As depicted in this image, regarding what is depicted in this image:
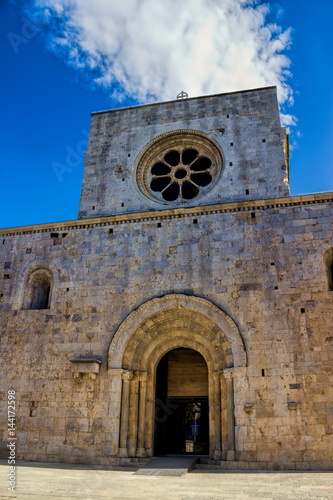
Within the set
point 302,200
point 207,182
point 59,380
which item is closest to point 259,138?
point 207,182

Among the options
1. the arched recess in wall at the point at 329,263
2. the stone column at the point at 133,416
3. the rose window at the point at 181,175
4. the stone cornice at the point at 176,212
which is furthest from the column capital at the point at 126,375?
the rose window at the point at 181,175

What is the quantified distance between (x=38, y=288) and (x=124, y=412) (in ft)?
14.1

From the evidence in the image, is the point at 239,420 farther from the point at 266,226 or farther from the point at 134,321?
the point at 266,226

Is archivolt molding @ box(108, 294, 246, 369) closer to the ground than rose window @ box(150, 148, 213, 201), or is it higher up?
closer to the ground

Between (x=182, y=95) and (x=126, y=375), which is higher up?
(x=182, y=95)

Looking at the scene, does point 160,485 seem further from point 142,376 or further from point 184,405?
point 184,405

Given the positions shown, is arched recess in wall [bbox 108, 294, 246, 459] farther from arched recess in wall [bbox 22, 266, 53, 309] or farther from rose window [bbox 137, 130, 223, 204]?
rose window [bbox 137, 130, 223, 204]

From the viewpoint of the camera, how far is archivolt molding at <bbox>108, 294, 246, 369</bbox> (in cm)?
1016

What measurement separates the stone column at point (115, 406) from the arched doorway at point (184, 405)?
5.69 feet

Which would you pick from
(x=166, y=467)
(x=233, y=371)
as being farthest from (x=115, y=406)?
(x=233, y=371)

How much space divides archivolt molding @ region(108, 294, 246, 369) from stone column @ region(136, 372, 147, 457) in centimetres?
65

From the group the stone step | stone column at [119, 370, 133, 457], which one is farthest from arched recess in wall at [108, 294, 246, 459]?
the stone step

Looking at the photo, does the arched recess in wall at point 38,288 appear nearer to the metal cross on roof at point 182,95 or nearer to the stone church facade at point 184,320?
the stone church facade at point 184,320

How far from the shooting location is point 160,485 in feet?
22.4
